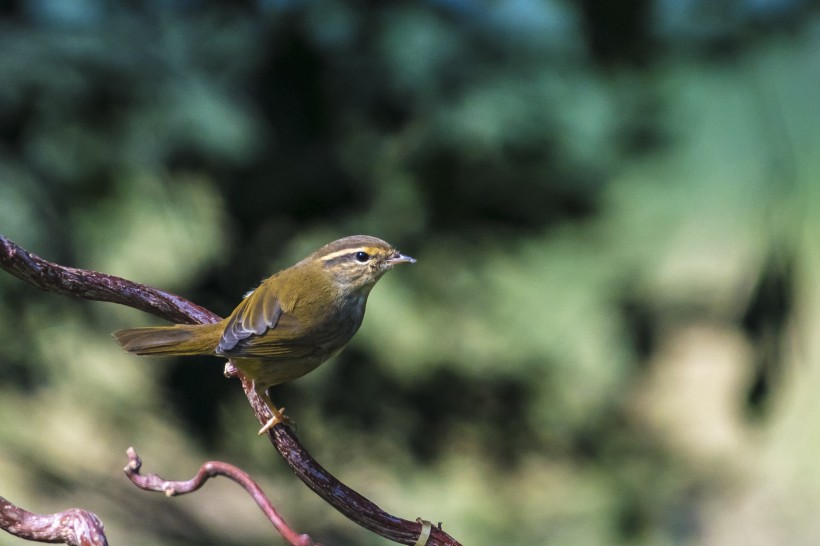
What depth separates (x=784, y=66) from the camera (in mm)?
3791

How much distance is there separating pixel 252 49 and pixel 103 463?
6.61 feet

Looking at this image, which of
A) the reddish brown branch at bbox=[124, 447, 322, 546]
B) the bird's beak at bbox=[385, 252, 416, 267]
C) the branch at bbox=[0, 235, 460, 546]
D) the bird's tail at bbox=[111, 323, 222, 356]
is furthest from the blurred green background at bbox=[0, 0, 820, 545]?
the reddish brown branch at bbox=[124, 447, 322, 546]

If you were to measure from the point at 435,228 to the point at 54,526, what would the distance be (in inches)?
95.4

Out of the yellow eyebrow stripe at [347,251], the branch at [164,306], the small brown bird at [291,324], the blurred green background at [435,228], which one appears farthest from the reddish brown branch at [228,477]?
the blurred green background at [435,228]

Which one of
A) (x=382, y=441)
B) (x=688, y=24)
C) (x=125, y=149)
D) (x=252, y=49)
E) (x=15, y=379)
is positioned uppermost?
(x=688, y=24)

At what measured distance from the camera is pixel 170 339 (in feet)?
6.33

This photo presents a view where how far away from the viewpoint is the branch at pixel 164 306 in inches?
52.7

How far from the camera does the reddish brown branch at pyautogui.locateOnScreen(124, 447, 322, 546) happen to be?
122cm

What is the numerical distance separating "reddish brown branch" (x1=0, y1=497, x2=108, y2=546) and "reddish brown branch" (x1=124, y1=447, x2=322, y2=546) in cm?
10

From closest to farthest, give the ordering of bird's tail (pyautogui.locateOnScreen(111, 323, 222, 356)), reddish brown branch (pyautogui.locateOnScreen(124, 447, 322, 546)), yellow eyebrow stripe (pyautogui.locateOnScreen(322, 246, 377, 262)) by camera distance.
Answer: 1. reddish brown branch (pyautogui.locateOnScreen(124, 447, 322, 546))
2. bird's tail (pyautogui.locateOnScreen(111, 323, 222, 356))
3. yellow eyebrow stripe (pyautogui.locateOnScreen(322, 246, 377, 262))

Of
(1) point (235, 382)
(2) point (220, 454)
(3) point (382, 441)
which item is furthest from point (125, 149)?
(3) point (382, 441)

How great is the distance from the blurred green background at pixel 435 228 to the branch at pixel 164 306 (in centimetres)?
193

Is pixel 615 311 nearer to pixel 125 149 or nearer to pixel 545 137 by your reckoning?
pixel 545 137

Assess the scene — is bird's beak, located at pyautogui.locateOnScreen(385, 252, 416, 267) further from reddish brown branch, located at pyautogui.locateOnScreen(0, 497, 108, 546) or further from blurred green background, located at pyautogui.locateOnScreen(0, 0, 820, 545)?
blurred green background, located at pyautogui.locateOnScreen(0, 0, 820, 545)
